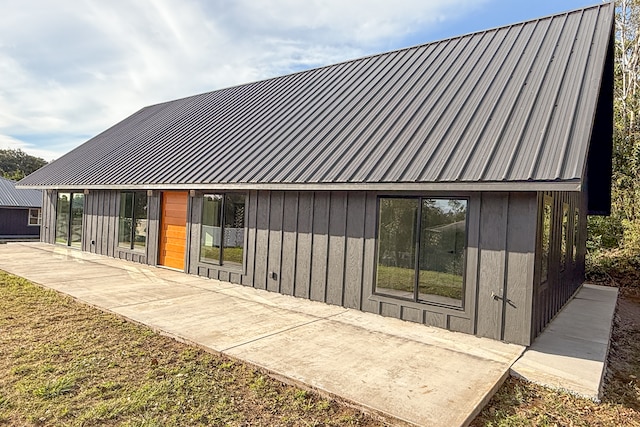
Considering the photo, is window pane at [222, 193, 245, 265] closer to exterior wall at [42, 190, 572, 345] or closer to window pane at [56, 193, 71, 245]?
exterior wall at [42, 190, 572, 345]

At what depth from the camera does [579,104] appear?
5.06 m

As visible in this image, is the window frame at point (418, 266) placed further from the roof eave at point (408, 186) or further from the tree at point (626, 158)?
the tree at point (626, 158)

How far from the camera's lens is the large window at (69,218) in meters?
12.2

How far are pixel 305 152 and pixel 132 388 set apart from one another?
4.81 meters

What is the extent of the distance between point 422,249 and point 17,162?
195 ft

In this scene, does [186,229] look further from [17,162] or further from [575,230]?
[17,162]

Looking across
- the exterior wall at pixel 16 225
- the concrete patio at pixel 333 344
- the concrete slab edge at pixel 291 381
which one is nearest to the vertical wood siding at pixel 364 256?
the concrete patio at pixel 333 344

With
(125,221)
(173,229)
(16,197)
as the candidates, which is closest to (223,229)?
(173,229)

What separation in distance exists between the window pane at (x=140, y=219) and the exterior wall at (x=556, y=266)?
869cm

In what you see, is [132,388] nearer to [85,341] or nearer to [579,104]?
[85,341]

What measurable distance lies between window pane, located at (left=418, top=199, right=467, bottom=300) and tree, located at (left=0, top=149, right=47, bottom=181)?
5601 centimetres

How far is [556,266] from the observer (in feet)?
20.2

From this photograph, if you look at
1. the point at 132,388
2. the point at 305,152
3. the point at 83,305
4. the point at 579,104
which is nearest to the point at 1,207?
the point at 83,305

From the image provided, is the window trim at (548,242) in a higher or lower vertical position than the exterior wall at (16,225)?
higher
